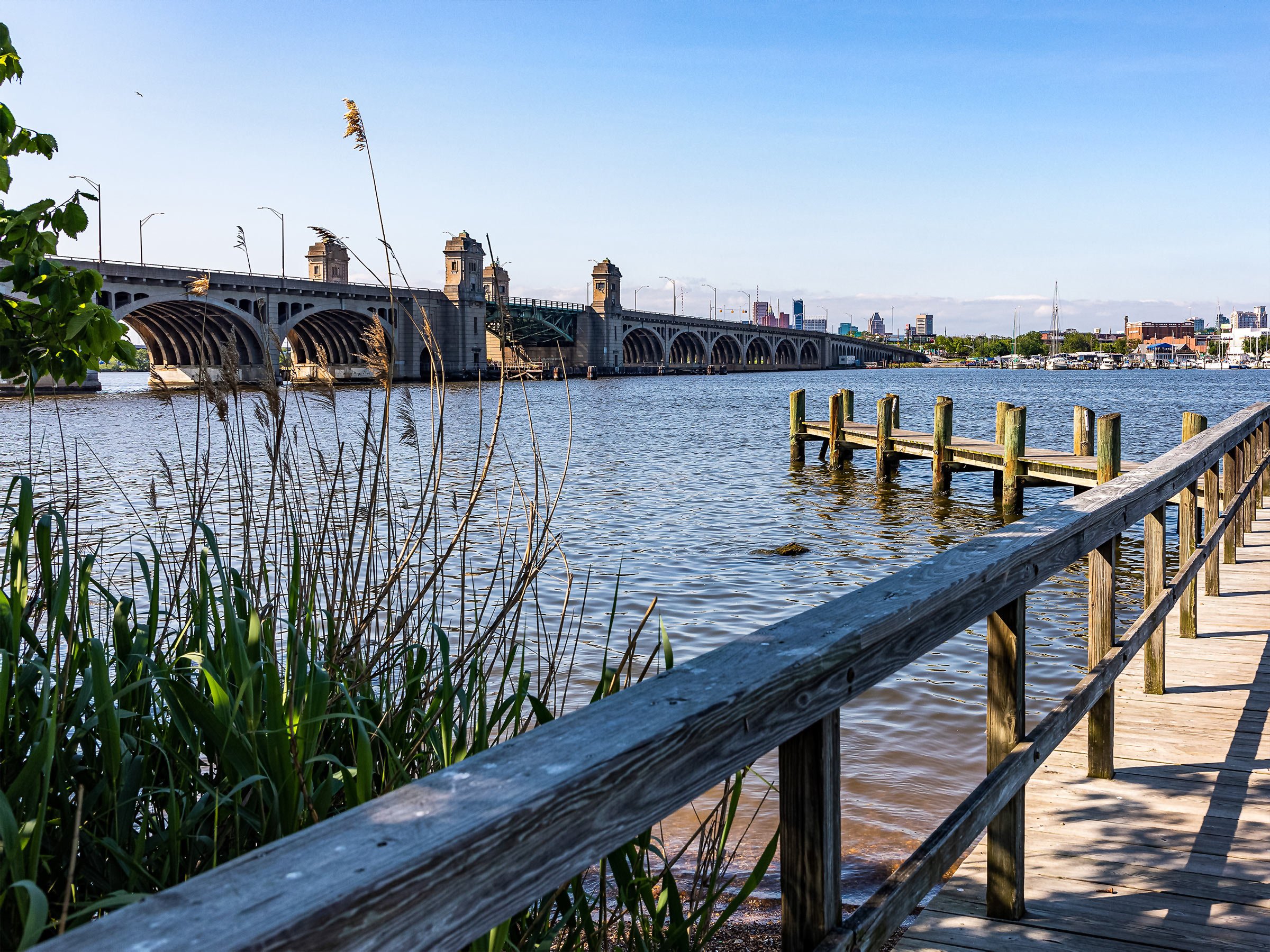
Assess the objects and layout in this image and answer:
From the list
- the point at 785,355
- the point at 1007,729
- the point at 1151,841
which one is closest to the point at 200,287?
the point at 1007,729

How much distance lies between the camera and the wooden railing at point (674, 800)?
2.55ft

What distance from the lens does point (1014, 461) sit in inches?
590

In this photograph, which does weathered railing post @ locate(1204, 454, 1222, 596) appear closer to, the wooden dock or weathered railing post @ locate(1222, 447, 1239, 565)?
weathered railing post @ locate(1222, 447, 1239, 565)

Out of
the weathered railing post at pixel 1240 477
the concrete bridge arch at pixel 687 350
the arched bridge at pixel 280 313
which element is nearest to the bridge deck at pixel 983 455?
the weathered railing post at pixel 1240 477

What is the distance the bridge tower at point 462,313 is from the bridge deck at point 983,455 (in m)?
63.5

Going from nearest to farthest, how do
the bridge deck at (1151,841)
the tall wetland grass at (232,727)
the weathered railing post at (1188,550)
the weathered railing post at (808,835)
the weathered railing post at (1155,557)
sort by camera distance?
the weathered railing post at (808,835) → the tall wetland grass at (232,727) → the bridge deck at (1151,841) → the weathered railing post at (1155,557) → the weathered railing post at (1188,550)

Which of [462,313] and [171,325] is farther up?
[462,313]

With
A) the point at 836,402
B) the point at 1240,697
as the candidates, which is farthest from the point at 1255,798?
the point at 836,402

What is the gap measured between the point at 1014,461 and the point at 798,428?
311 inches

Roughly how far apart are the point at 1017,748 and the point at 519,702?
115 centimetres

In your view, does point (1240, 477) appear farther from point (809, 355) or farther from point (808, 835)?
point (809, 355)

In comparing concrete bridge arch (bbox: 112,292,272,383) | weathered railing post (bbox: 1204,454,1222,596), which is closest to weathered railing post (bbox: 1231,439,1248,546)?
weathered railing post (bbox: 1204,454,1222,596)

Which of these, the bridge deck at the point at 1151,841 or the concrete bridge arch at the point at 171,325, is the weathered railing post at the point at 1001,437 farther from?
the concrete bridge arch at the point at 171,325

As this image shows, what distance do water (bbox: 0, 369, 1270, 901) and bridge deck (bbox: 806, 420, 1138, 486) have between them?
2.20 ft
